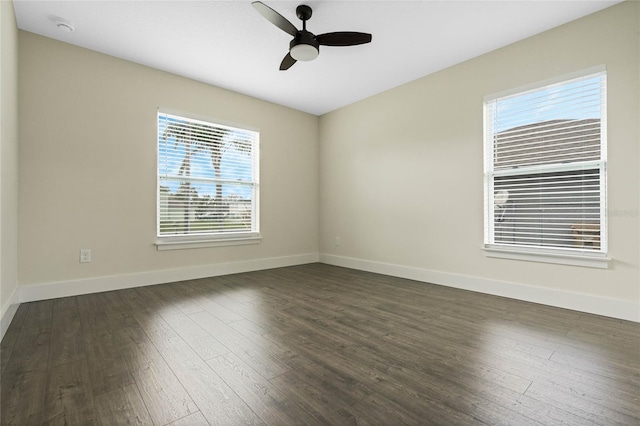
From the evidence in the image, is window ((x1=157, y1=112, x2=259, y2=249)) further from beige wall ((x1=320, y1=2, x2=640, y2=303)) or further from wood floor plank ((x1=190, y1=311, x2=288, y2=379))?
wood floor plank ((x1=190, y1=311, x2=288, y2=379))

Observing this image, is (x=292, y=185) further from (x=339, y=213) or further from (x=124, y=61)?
(x=124, y=61)

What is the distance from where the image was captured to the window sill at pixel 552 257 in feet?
8.62

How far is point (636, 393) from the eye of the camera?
147 cm

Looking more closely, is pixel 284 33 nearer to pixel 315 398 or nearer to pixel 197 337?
pixel 197 337

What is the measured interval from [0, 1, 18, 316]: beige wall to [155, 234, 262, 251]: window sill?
1306 mm

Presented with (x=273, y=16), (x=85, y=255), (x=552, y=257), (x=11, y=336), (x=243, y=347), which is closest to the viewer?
(x=243, y=347)

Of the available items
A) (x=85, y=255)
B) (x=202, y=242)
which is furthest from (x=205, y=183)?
(x=85, y=255)

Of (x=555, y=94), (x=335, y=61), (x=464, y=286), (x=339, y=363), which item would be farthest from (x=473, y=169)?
(x=339, y=363)

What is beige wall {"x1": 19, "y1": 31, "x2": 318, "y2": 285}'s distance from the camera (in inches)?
118

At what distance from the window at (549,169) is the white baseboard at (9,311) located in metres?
4.34

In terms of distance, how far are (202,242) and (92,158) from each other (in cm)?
156

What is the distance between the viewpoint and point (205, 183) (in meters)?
4.15

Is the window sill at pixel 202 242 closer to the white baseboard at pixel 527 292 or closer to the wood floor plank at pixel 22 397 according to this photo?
the white baseboard at pixel 527 292

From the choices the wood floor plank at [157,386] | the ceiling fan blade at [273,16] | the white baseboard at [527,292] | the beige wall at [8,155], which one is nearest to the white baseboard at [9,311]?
the beige wall at [8,155]
